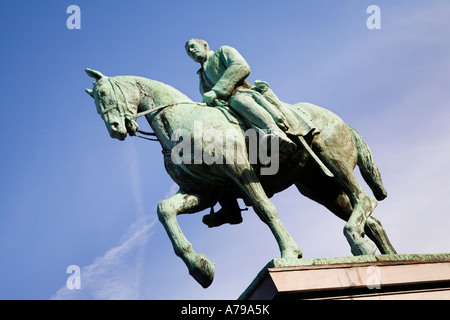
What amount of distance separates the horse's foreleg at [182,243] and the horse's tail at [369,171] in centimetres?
253

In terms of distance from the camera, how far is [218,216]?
773cm

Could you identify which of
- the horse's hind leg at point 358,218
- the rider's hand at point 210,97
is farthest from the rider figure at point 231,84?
the horse's hind leg at point 358,218

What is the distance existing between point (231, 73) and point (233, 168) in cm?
148

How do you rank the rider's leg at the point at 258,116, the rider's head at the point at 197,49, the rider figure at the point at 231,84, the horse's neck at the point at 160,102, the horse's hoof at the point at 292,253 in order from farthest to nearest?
the rider's head at the point at 197,49 < the horse's neck at the point at 160,102 < the rider figure at the point at 231,84 < the rider's leg at the point at 258,116 < the horse's hoof at the point at 292,253

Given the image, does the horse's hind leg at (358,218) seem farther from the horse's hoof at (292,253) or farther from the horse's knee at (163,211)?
the horse's knee at (163,211)

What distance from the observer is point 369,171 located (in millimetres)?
8156

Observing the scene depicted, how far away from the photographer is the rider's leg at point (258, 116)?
717 centimetres

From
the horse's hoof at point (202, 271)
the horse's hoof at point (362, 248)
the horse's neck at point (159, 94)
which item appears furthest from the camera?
the horse's neck at point (159, 94)

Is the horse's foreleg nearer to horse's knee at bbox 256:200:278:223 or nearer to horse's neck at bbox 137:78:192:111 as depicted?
horse's knee at bbox 256:200:278:223

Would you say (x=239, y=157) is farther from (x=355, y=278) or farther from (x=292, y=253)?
(x=355, y=278)

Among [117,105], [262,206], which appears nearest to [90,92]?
[117,105]
